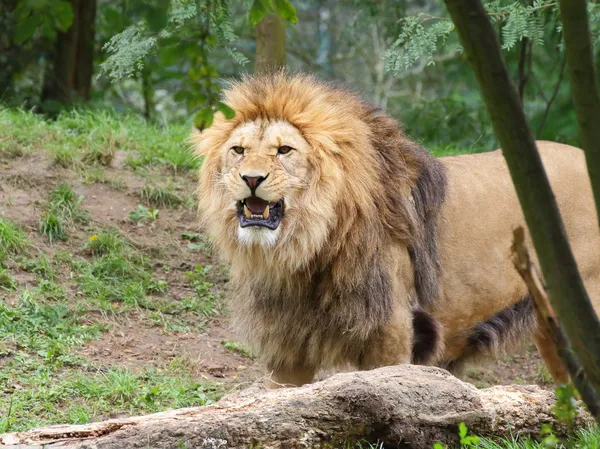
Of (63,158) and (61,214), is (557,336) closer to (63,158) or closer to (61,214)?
(61,214)

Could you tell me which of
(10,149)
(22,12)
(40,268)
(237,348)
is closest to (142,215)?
(40,268)

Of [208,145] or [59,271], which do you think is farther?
[59,271]

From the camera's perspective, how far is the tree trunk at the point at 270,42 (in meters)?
7.54

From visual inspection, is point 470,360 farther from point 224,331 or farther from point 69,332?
point 69,332

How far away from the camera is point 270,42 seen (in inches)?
298

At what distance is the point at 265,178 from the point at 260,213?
0.66ft

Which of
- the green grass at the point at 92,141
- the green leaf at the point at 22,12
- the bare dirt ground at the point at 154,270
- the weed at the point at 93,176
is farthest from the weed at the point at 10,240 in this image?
the green leaf at the point at 22,12

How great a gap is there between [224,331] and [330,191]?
2.20m

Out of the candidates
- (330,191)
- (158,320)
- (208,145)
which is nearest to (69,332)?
(158,320)

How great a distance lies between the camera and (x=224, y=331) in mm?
6746

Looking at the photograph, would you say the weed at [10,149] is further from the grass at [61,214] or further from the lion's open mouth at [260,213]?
the lion's open mouth at [260,213]

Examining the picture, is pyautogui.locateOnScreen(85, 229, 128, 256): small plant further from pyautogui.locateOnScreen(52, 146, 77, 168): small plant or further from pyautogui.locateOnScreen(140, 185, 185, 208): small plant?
pyautogui.locateOnScreen(52, 146, 77, 168): small plant

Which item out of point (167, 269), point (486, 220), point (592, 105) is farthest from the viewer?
point (167, 269)

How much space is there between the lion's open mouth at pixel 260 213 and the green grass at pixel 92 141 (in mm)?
3167
